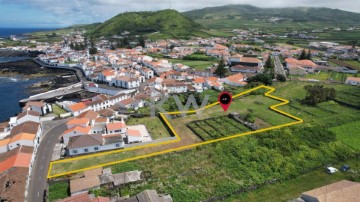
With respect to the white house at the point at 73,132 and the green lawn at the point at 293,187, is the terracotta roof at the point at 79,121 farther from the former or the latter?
the green lawn at the point at 293,187

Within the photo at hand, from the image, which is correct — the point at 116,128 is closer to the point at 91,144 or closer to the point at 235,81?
the point at 91,144

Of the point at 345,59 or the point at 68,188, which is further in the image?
the point at 345,59

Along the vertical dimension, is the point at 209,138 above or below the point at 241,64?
below

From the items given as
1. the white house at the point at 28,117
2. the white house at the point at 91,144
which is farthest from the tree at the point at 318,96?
the white house at the point at 28,117

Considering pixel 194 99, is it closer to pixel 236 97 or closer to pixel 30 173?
pixel 236 97

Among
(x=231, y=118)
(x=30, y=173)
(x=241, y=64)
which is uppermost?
Result: (x=241, y=64)

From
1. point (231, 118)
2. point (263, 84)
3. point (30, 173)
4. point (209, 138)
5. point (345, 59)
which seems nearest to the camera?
point (30, 173)

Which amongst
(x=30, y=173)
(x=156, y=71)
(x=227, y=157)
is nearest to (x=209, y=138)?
(x=227, y=157)
